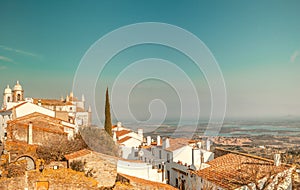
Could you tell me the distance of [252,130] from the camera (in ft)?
90.7

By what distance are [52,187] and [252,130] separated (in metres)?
23.7

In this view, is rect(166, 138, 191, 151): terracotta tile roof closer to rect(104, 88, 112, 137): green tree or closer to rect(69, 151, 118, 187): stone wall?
rect(104, 88, 112, 137): green tree

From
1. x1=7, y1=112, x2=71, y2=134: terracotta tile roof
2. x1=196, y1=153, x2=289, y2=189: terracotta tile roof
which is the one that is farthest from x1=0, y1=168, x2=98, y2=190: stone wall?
x1=7, y1=112, x2=71, y2=134: terracotta tile roof

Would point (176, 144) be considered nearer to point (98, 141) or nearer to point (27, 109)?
point (98, 141)

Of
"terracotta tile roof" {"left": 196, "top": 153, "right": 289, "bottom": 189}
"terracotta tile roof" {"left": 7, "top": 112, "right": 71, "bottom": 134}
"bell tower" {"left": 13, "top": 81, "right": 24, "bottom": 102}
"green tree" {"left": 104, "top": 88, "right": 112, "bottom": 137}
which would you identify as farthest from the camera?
"bell tower" {"left": 13, "top": 81, "right": 24, "bottom": 102}

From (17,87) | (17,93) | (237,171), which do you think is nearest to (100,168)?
(237,171)

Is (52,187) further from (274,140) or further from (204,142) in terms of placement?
(274,140)

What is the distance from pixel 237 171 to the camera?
12977 mm

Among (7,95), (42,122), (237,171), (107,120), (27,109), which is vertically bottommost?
(237,171)

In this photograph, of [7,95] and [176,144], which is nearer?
[176,144]

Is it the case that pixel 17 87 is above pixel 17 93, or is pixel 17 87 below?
above

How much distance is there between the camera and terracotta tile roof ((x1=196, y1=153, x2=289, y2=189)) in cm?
1180

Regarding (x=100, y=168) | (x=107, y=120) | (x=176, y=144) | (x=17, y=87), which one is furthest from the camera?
(x=17, y=87)

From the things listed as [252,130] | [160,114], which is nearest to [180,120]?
[160,114]
